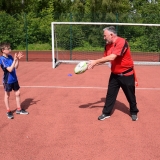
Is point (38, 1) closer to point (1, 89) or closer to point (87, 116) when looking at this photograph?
point (1, 89)

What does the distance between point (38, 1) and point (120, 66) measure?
87.3 ft

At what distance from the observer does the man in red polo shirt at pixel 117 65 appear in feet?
14.1

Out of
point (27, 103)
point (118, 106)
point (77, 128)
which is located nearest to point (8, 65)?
point (27, 103)

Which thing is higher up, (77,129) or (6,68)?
(6,68)

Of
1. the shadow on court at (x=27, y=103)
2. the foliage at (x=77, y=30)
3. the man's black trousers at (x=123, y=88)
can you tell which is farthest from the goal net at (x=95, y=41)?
the man's black trousers at (x=123, y=88)

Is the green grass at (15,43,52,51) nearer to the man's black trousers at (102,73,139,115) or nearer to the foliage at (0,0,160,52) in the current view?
the foliage at (0,0,160,52)

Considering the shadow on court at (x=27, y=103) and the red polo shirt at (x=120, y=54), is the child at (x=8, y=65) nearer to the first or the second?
the shadow on court at (x=27, y=103)

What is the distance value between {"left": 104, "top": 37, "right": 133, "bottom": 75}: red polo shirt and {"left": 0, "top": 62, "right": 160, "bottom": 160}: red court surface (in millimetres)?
1176

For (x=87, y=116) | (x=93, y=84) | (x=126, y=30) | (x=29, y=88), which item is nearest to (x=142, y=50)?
(x=126, y=30)

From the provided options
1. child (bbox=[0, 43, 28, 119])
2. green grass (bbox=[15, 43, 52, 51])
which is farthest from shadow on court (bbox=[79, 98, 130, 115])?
green grass (bbox=[15, 43, 52, 51])

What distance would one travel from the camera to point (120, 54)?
425cm

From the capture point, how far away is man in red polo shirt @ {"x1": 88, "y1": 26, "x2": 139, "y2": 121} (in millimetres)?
4289

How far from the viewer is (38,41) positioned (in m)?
18.9

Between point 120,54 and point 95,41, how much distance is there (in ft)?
37.5
